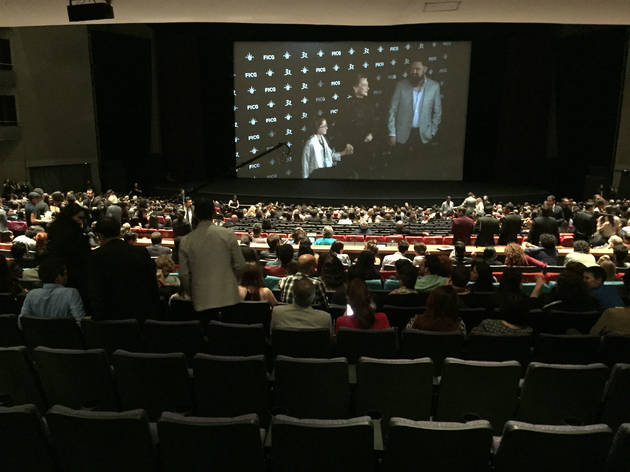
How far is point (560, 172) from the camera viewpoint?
69.5ft

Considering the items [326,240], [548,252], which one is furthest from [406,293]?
[326,240]

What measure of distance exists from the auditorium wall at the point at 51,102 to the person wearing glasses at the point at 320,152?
7996 mm

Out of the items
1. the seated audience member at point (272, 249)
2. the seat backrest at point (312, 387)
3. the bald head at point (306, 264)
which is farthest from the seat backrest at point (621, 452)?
the seated audience member at point (272, 249)

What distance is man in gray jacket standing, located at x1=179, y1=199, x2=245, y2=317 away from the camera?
3965 millimetres

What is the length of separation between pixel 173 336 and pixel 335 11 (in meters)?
4.50

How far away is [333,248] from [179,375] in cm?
377

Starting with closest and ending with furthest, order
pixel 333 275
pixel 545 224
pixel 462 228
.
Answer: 1. pixel 333 275
2. pixel 545 224
3. pixel 462 228

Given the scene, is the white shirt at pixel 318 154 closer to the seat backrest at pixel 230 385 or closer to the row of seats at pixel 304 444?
the seat backrest at pixel 230 385

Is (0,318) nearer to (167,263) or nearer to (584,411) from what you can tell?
(167,263)

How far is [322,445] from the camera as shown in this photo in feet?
7.46

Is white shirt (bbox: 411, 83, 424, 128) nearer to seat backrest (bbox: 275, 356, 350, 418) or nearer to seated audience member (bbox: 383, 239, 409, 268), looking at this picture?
seated audience member (bbox: 383, 239, 409, 268)

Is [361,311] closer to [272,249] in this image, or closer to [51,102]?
[272,249]

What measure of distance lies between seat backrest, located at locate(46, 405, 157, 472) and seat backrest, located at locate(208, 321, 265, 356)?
1.35 m

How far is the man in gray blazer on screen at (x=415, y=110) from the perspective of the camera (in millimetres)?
20156
